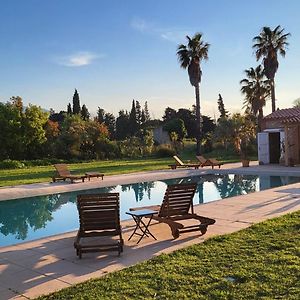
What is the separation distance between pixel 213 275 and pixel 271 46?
32482 millimetres

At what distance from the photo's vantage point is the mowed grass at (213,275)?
477 centimetres

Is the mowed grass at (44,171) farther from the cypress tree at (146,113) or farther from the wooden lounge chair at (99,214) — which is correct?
the cypress tree at (146,113)

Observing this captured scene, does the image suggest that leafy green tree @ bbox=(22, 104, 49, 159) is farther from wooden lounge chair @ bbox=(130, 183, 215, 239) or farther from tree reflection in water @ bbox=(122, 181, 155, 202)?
wooden lounge chair @ bbox=(130, 183, 215, 239)

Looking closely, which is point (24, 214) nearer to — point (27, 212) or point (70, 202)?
point (27, 212)

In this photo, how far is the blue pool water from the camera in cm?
1127

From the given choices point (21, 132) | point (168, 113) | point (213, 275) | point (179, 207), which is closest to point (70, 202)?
point (179, 207)

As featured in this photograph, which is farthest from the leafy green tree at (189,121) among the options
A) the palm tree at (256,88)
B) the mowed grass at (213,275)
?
the mowed grass at (213,275)

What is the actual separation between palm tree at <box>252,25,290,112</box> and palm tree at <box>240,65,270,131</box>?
2.78 meters

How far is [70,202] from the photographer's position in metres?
15.2

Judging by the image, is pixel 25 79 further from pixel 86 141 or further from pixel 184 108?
pixel 184 108

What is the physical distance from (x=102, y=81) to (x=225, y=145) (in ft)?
45.3

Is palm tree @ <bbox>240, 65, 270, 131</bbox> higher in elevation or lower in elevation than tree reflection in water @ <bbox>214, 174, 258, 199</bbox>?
higher

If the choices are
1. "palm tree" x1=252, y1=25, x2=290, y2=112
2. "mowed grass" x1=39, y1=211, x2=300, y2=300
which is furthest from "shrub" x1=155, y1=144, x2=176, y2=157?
"mowed grass" x1=39, y1=211, x2=300, y2=300

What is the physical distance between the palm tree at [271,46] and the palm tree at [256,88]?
9.12 feet
